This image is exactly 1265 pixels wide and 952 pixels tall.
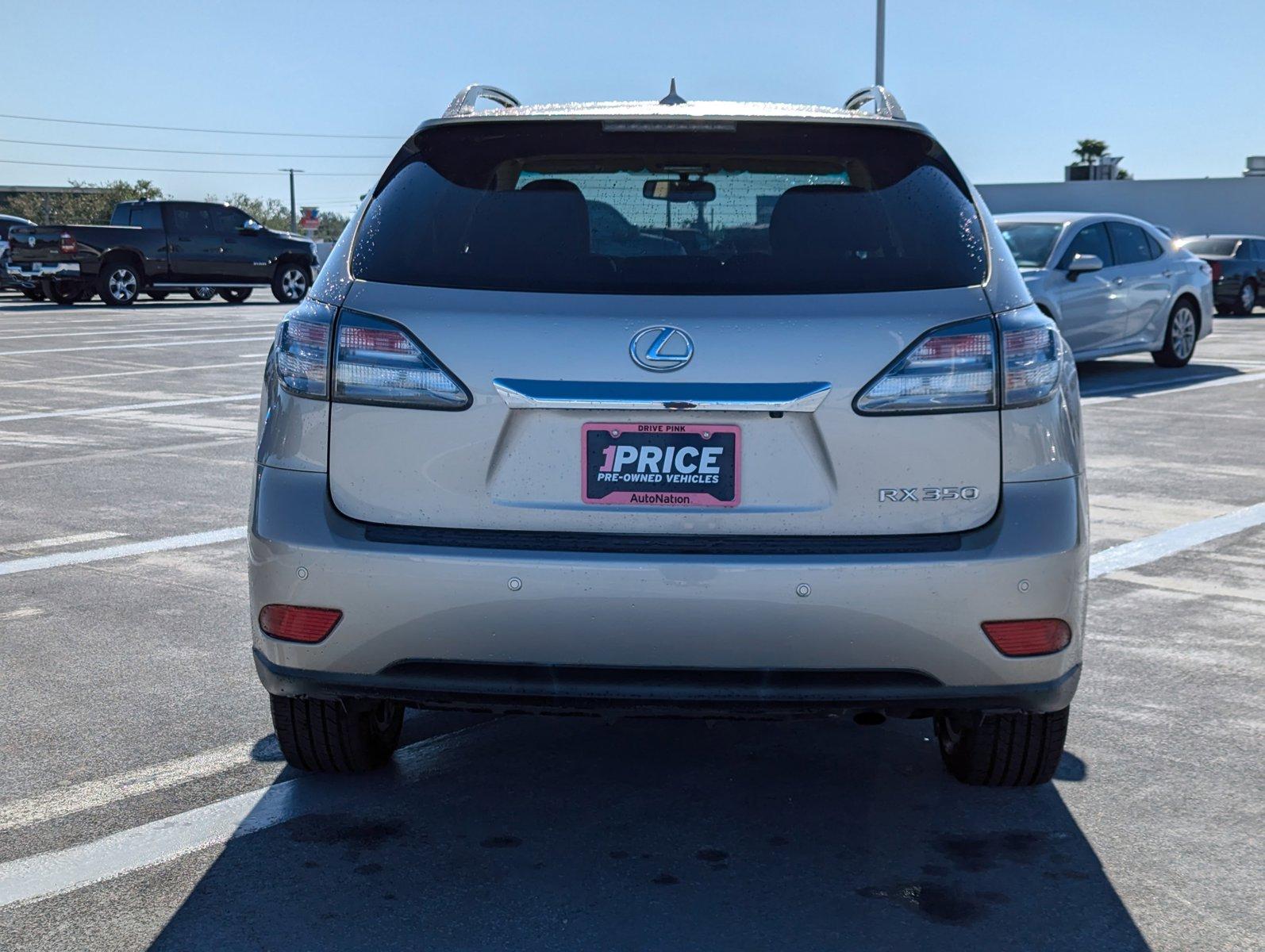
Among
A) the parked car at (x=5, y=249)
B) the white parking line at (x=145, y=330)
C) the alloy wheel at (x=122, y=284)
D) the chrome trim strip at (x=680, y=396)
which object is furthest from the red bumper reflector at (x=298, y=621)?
the alloy wheel at (x=122, y=284)

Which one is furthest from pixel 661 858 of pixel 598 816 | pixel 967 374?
pixel 967 374

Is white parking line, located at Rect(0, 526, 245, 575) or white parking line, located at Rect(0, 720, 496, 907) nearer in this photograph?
white parking line, located at Rect(0, 720, 496, 907)

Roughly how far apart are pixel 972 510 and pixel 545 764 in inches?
59.5

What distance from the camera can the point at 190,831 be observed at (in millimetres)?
3824

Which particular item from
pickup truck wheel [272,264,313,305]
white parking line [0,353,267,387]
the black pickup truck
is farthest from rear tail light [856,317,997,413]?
pickup truck wheel [272,264,313,305]

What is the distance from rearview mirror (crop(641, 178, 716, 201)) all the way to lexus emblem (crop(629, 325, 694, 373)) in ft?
2.30

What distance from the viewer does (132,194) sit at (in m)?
97.7

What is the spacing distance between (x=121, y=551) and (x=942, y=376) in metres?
4.83

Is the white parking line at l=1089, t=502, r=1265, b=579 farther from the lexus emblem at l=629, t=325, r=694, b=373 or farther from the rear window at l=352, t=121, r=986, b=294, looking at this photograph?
the lexus emblem at l=629, t=325, r=694, b=373

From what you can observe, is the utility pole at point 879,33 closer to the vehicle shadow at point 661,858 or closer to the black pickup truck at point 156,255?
the black pickup truck at point 156,255

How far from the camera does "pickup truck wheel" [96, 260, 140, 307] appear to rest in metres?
29.7

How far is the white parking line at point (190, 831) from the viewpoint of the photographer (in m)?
3.53

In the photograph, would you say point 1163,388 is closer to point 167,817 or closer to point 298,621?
point 167,817

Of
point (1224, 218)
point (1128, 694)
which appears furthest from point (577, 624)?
point (1224, 218)
